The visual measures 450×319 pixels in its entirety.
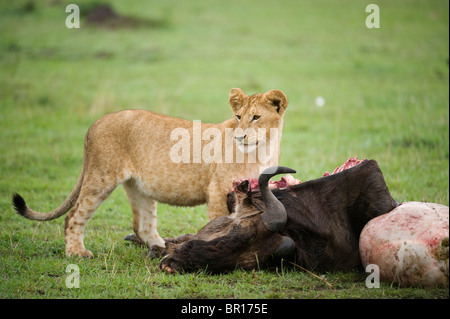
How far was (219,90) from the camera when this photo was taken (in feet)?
50.8

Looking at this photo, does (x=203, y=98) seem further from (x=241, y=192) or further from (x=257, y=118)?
(x=241, y=192)

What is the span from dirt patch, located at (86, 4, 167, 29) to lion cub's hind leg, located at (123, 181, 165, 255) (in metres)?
18.2

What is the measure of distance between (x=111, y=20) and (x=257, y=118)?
20.1 meters

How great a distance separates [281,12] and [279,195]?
860 inches

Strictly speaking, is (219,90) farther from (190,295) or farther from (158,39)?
(190,295)

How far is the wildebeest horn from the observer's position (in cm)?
470

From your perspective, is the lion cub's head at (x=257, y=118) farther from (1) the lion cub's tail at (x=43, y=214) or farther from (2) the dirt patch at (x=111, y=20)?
(2) the dirt patch at (x=111, y=20)

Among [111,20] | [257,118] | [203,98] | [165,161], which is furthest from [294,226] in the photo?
[111,20]

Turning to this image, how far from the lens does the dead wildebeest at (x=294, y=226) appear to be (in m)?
4.76

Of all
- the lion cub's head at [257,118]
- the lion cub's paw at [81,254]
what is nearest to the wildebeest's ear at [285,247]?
the lion cub's head at [257,118]

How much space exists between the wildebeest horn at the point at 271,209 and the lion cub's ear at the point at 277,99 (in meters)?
0.97

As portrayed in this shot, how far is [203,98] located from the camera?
14.7 meters

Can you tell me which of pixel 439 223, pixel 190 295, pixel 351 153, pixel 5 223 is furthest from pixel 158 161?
pixel 351 153

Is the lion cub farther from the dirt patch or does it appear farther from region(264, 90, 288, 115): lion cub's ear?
the dirt patch
